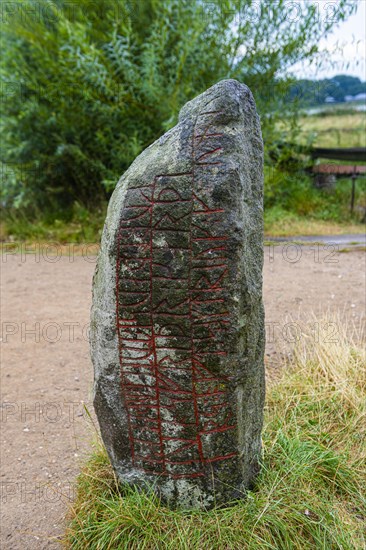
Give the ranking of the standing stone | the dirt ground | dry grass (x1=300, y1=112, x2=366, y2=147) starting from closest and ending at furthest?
the standing stone
the dirt ground
dry grass (x1=300, y1=112, x2=366, y2=147)

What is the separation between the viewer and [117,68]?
264 inches

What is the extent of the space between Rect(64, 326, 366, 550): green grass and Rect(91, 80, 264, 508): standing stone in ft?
0.34

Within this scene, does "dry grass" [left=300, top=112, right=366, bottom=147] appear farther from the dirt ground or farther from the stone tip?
the stone tip

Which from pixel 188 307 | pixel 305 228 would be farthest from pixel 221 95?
pixel 305 228

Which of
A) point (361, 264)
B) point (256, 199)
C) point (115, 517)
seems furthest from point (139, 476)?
point (361, 264)

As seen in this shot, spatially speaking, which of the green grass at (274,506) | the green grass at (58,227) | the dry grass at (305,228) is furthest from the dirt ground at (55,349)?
the dry grass at (305,228)

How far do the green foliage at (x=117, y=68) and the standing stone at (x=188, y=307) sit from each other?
458 cm

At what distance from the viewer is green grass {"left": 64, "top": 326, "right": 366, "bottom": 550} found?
2162 mm

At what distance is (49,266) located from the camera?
6680 millimetres

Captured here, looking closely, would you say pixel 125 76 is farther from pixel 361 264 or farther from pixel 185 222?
pixel 185 222

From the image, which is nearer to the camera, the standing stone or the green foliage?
the standing stone

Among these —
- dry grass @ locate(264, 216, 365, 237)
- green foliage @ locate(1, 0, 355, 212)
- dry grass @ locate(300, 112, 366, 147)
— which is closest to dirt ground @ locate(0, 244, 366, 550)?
dry grass @ locate(264, 216, 365, 237)

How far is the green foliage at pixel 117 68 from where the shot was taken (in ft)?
21.1

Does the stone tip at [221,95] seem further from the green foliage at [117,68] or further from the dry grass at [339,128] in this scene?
the dry grass at [339,128]
